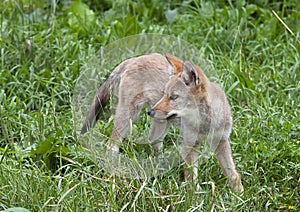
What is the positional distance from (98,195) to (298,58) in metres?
2.70

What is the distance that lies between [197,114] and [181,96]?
247mm

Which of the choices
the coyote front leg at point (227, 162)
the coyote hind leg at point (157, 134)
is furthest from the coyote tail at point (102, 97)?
the coyote front leg at point (227, 162)

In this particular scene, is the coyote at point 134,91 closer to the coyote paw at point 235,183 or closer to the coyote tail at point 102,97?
the coyote tail at point 102,97

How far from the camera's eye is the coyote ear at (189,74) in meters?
4.71

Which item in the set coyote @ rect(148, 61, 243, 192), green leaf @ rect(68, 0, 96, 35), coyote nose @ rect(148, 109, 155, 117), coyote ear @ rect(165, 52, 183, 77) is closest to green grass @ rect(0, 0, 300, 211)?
green leaf @ rect(68, 0, 96, 35)

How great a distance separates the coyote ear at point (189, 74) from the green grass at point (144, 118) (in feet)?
1.50

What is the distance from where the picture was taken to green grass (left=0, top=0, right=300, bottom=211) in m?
4.83

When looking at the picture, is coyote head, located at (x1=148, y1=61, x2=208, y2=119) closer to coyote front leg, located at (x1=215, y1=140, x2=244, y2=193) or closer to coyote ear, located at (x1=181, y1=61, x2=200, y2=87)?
coyote ear, located at (x1=181, y1=61, x2=200, y2=87)

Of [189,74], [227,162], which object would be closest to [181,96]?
[189,74]

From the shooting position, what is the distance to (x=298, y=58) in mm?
6801

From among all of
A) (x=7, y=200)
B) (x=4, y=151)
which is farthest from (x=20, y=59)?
(x=7, y=200)

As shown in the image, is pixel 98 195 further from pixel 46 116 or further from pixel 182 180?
pixel 46 116

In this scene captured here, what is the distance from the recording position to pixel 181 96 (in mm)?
4734

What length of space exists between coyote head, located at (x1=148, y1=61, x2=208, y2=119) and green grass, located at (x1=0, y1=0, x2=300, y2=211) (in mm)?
361
